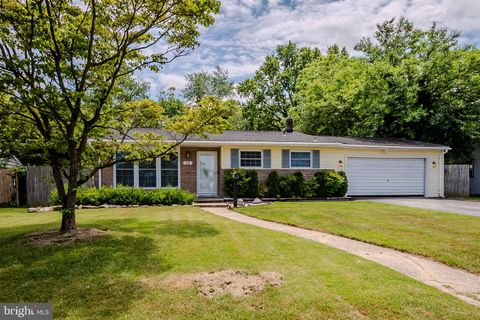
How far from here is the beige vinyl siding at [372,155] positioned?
1517 cm

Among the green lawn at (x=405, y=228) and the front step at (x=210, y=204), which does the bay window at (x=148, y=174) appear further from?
the green lawn at (x=405, y=228)

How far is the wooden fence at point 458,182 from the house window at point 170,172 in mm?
15242

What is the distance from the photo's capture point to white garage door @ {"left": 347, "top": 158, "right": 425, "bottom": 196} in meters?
16.4

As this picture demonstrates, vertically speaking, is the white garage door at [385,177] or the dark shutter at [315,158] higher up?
the dark shutter at [315,158]

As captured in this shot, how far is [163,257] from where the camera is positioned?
5066mm

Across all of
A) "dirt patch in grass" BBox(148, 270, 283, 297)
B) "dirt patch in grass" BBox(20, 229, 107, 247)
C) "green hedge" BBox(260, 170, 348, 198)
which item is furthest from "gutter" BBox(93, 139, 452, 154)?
"dirt patch in grass" BBox(148, 270, 283, 297)

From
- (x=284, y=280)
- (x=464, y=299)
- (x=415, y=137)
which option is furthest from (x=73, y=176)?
(x=415, y=137)

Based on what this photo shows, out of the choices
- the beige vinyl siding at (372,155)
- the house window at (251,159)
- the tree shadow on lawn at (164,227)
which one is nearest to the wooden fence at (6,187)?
the tree shadow on lawn at (164,227)

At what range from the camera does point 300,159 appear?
15578mm

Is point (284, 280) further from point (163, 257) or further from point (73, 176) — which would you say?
point (73, 176)

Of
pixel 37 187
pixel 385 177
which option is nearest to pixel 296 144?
pixel 385 177

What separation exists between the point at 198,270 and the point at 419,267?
11.2ft

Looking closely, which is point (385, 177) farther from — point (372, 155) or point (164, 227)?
point (164, 227)

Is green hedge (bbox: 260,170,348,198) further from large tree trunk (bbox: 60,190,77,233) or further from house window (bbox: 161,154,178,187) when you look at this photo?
large tree trunk (bbox: 60,190,77,233)
